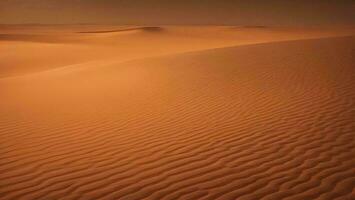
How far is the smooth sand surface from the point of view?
15.2 ft

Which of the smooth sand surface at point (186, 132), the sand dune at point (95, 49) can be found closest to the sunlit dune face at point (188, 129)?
the smooth sand surface at point (186, 132)

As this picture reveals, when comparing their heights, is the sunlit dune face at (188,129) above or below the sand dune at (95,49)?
below

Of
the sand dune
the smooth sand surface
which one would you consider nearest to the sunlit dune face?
the smooth sand surface

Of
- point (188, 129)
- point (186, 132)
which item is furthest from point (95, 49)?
point (186, 132)

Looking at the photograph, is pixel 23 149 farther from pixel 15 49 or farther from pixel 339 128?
pixel 15 49

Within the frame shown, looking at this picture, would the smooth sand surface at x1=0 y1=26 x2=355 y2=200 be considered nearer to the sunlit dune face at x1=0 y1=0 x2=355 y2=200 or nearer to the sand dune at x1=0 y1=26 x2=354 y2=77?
the sunlit dune face at x1=0 y1=0 x2=355 y2=200

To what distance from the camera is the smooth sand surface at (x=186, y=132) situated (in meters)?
4.62

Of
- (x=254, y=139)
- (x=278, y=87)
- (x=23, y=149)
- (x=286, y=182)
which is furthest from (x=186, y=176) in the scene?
(x=278, y=87)

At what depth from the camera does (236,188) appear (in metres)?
4.53

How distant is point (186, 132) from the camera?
6.49m

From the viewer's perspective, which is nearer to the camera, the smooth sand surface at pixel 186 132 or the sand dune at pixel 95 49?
the smooth sand surface at pixel 186 132

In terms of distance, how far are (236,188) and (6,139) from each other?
13.1 ft

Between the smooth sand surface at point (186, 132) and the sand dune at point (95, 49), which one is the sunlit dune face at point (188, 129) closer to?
the smooth sand surface at point (186, 132)

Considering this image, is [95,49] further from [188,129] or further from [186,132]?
[186,132]
